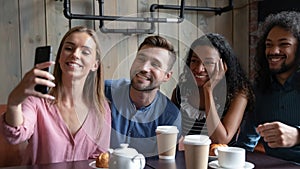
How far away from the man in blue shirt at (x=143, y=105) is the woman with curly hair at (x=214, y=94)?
15cm

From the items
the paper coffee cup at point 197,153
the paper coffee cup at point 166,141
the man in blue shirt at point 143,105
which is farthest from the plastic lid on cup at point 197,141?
the man in blue shirt at point 143,105

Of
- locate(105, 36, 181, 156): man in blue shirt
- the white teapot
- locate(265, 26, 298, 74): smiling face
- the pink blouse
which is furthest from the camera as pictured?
locate(265, 26, 298, 74): smiling face

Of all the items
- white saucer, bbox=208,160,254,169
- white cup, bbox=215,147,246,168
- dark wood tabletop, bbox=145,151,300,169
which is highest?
white cup, bbox=215,147,246,168

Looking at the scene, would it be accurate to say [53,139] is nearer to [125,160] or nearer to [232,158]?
[125,160]

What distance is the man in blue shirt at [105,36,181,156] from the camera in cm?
144

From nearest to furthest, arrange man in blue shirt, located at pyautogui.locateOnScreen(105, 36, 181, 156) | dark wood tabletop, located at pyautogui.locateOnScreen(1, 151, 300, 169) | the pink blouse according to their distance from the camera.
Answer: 1. dark wood tabletop, located at pyautogui.locateOnScreen(1, 151, 300, 169)
2. the pink blouse
3. man in blue shirt, located at pyautogui.locateOnScreen(105, 36, 181, 156)

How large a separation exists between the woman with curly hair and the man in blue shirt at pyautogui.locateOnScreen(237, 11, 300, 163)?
7cm

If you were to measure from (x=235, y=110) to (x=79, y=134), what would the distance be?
26.3 inches

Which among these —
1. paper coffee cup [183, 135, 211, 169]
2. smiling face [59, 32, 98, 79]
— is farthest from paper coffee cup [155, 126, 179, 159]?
smiling face [59, 32, 98, 79]

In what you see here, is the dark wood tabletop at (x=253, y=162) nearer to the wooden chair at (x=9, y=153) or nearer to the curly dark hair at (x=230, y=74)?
the curly dark hair at (x=230, y=74)

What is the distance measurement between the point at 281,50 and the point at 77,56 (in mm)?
843

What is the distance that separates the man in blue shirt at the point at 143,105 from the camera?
4.73 feet

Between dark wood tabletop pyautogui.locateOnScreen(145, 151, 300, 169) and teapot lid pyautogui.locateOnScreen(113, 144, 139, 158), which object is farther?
dark wood tabletop pyautogui.locateOnScreen(145, 151, 300, 169)

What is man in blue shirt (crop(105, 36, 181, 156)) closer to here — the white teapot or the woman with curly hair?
the woman with curly hair
